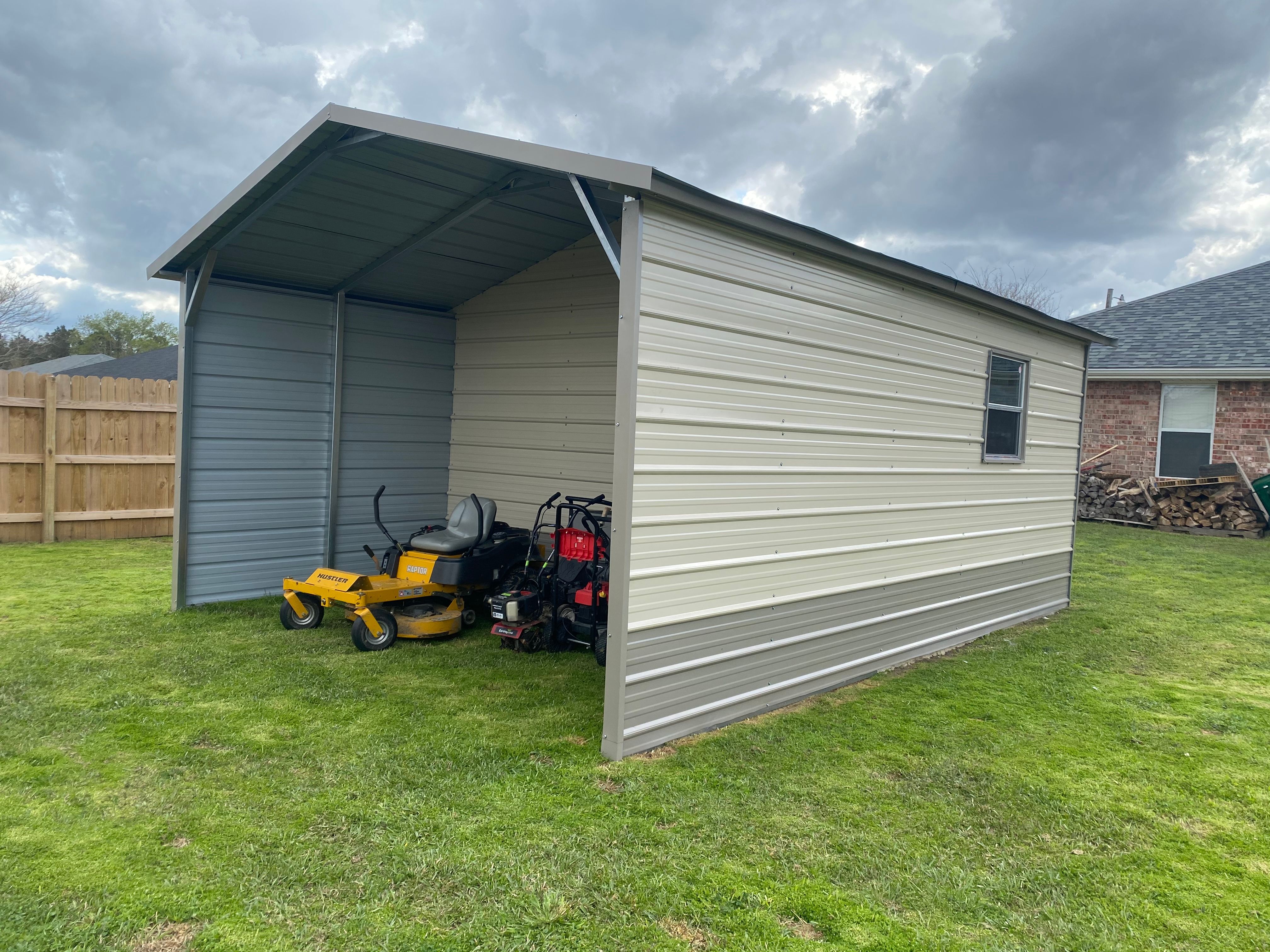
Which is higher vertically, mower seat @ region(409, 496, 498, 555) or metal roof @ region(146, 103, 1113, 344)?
metal roof @ region(146, 103, 1113, 344)

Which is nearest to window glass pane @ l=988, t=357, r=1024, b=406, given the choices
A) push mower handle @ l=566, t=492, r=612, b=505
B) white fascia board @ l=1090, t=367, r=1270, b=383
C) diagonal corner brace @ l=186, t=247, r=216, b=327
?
push mower handle @ l=566, t=492, r=612, b=505

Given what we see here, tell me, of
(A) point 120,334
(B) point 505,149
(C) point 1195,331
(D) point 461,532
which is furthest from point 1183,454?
(A) point 120,334

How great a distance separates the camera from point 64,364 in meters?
24.7

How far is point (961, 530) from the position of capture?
6.38 metres

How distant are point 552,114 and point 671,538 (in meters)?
39.3

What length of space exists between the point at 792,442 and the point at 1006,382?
3104 mm

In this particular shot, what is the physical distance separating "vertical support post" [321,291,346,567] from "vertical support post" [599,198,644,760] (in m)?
4.13

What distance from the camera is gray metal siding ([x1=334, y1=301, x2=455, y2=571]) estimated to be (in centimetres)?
730

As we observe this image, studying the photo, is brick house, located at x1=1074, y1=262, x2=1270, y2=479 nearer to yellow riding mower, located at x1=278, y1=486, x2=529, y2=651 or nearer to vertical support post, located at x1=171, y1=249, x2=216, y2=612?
yellow riding mower, located at x1=278, y1=486, x2=529, y2=651

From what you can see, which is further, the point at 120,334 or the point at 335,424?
the point at 120,334

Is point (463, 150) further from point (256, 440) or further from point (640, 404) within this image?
point (256, 440)

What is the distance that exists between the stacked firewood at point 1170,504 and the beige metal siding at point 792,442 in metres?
8.06

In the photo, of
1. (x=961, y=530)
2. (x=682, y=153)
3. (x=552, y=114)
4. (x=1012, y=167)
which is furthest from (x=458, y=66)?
(x=961, y=530)

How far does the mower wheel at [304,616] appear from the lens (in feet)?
19.9
